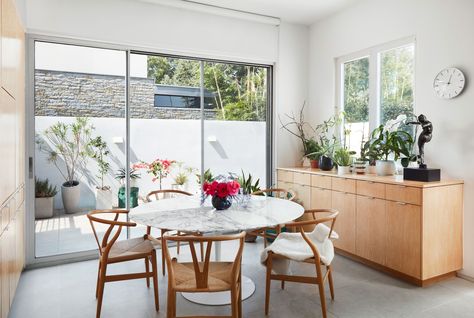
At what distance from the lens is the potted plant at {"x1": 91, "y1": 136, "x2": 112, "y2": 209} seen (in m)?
3.89

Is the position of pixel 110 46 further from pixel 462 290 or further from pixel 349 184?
pixel 462 290

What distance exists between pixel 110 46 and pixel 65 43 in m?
0.45

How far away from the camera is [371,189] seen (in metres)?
3.37

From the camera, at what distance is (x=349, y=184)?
363cm

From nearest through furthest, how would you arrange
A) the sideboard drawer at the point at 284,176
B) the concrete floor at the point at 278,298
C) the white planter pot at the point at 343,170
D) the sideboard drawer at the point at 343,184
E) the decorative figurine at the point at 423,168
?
the concrete floor at the point at 278,298 < the decorative figurine at the point at 423,168 < the sideboard drawer at the point at 343,184 < the white planter pot at the point at 343,170 < the sideboard drawer at the point at 284,176

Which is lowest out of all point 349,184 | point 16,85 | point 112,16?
point 349,184

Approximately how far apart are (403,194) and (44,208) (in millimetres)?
3619

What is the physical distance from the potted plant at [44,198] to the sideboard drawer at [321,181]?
115 inches

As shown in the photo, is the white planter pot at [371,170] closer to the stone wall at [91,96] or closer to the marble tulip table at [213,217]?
the marble tulip table at [213,217]

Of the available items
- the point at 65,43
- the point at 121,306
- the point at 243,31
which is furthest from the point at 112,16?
the point at 121,306

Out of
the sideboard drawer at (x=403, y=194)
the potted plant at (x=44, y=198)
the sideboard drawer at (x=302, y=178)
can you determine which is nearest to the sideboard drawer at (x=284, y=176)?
the sideboard drawer at (x=302, y=178)

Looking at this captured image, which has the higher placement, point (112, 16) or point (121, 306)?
point (112, 16)

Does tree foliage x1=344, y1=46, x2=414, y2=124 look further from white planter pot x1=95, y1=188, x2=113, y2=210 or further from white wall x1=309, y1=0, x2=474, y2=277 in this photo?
white planter pot x1=95, y1=188, x2=113, y2=210

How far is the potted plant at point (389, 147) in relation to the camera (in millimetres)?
3479
